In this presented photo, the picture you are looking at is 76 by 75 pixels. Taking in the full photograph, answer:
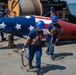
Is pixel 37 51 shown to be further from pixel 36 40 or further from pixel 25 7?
pixel 25 7

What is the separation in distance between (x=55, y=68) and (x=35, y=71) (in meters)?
0.79

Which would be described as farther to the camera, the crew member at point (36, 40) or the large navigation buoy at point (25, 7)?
the large navigation buoy at point (25, 7)

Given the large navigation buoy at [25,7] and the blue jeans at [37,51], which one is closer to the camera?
the blue jeans at [37,51]

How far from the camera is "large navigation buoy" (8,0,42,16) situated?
1832 cm

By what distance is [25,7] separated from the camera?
18453mm

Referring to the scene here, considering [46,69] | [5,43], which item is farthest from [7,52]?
[46,69]

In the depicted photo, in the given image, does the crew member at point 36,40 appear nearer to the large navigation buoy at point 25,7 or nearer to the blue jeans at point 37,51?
the blue jeans at point 37,51

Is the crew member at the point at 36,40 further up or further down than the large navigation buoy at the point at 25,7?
further up

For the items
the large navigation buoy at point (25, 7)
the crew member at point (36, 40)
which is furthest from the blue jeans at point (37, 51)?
the large navigation buoy at point (25, 7)

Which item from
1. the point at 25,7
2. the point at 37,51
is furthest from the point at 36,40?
the point at 25,7

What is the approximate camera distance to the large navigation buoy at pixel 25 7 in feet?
60.1

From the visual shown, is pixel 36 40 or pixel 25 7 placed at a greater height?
pixel 36 40

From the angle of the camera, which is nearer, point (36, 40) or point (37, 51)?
point (36, 40)

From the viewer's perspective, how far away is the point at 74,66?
9.52m
